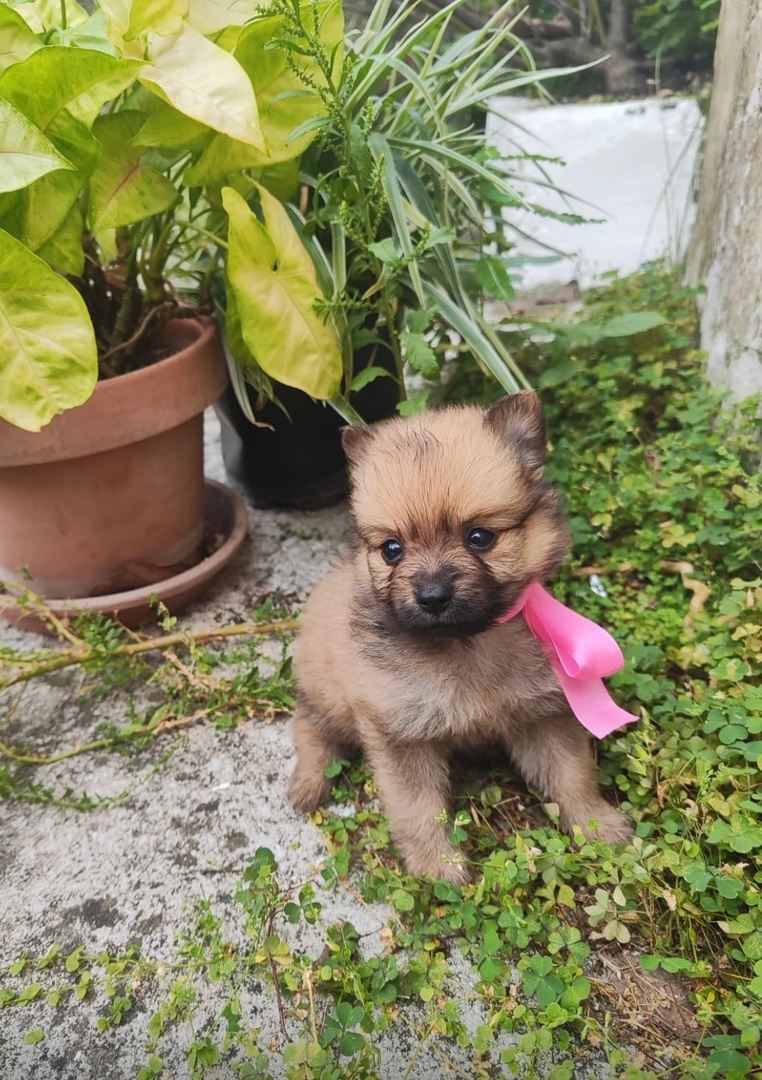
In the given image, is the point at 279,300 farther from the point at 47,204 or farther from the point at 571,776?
the point at 571,776

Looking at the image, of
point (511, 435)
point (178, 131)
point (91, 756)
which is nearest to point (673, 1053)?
point (511, 435)

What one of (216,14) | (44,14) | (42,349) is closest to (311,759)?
(42,349)

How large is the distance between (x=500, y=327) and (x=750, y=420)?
102 cm

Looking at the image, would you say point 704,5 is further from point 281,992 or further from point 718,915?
point 281,992

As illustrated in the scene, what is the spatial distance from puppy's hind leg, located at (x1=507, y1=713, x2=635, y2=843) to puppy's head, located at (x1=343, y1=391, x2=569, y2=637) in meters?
0.34

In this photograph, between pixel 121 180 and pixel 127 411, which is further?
pixel 127 411

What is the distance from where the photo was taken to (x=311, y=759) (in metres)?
1.65

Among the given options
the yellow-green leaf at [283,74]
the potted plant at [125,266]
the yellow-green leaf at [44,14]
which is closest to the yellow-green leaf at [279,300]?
the potted plant at [125,266]

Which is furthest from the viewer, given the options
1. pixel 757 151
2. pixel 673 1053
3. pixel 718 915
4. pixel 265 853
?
pixel 757 151

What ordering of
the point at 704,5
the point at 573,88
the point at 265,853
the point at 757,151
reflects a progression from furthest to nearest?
1. the point at 573,88
2. the point at 704,5
3. the point at 757,151
4. the point at 265,853

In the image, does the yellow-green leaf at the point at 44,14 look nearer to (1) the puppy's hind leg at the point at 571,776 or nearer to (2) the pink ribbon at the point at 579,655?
(2) the pink ribbon at the point at 579,655

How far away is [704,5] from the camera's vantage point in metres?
2.46

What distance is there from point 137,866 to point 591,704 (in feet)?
3.32

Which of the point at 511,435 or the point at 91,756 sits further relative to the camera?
the point at 91,756
